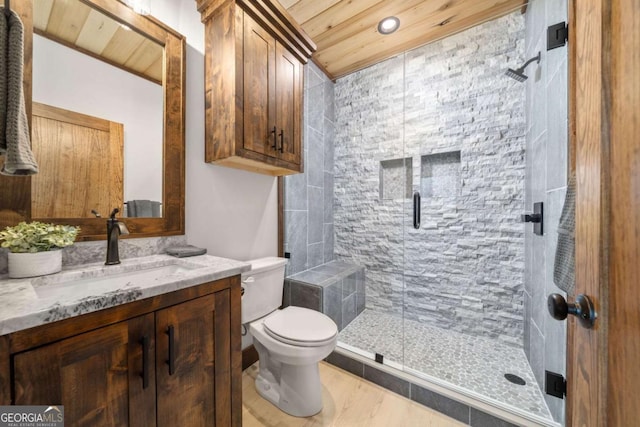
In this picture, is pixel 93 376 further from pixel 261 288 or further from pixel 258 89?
pixel 258 89

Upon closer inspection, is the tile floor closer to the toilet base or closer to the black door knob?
the toilet base

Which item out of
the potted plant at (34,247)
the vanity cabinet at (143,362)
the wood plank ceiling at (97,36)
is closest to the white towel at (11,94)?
the potted plant at (34,247)

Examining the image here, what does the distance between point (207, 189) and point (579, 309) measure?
158cm

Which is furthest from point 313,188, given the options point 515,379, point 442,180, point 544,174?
point 515,379

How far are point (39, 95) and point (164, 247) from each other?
76 centimetres

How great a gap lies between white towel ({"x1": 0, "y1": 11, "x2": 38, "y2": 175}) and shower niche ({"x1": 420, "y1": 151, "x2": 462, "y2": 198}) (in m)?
2.40

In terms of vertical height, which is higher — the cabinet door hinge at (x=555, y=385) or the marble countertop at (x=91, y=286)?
the marble countertop at (x=91, y=286)

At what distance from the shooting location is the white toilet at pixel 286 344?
1188 millimetres

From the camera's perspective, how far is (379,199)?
2430 mm

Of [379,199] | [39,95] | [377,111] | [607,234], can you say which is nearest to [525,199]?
[379,199]

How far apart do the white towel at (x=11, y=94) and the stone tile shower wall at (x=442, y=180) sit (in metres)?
2.25

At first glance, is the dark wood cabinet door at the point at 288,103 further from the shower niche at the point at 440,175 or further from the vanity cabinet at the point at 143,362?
the shower niche at the point at 440,175

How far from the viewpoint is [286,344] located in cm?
120

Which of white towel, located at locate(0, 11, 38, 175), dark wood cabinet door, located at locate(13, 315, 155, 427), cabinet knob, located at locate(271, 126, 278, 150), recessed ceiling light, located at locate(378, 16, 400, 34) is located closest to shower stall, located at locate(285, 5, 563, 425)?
recessed ceiling light, located at locate(378, 16, 400, 34)
